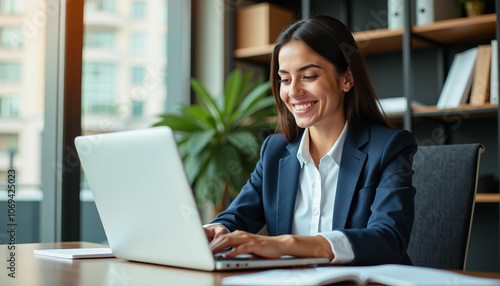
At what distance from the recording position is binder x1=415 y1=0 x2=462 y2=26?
9.30 feet

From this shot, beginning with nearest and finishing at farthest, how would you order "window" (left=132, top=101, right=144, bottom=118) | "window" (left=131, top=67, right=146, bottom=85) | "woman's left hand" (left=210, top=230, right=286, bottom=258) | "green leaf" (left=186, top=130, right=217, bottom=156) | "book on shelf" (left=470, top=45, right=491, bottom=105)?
"woman's left hand" (left=210, top=230, right=286, bottom=258) < "book on shelf" (left=470, top=45, right=491, bottom=105) < "green leaf" (left=186, top=130, right=217, bottom=156) < "window" (left=132, top=101, right=144, bottom=118) < "window" (left=131, top=67, right=146, bottom=85)

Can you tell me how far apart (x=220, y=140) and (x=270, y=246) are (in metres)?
2.05

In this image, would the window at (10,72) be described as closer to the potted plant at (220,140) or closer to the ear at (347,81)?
the potted plant at (220,140)

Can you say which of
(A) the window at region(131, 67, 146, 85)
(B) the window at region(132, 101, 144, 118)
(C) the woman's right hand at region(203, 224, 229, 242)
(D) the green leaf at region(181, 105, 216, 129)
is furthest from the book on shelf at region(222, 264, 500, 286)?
(A) the window at region(131, 67, 146, 85)

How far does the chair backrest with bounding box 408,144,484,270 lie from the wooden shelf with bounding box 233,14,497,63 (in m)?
1.47

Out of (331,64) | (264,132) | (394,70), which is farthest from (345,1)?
(331,64)

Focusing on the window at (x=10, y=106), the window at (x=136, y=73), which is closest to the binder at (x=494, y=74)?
the window at (x=10, y=106)

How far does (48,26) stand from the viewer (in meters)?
2.67

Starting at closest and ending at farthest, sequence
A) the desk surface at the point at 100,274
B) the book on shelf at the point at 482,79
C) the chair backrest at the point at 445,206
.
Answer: the desk surface at the point at 100,274, the chair backrest at the point at 445,206, the book on shelf at the point at 482,79

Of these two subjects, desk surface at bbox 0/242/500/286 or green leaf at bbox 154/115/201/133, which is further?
green leaf at bbox 154/115/201/133

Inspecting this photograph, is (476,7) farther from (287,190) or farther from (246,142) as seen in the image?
(287,190)

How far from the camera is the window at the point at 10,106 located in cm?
256

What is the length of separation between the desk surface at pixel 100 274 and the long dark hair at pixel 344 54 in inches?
27.3

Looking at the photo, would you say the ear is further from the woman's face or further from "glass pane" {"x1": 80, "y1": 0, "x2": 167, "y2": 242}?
"glass pane" {"x1": 80, "y1": 0, "x2": 167, "y2": 242}
